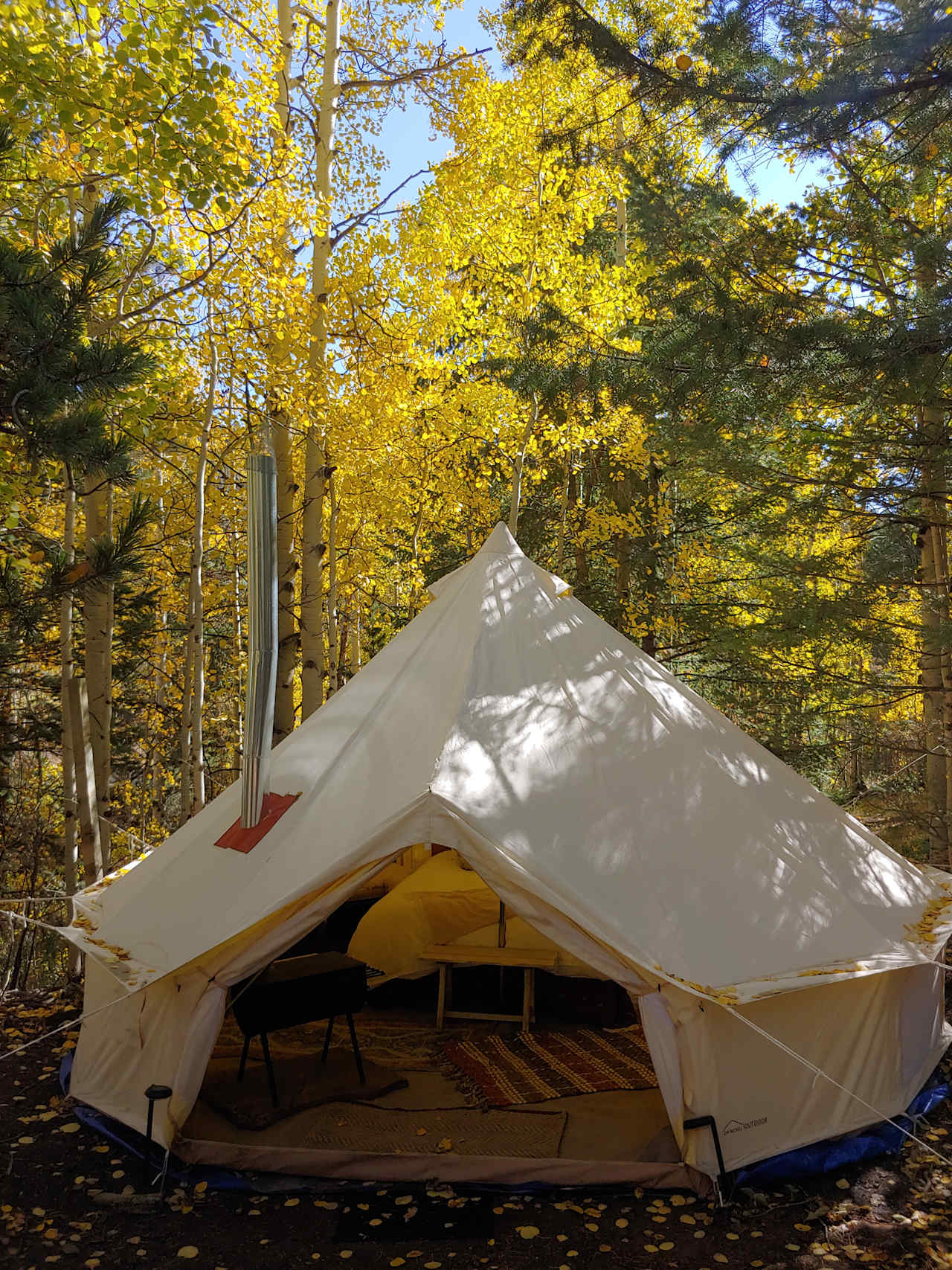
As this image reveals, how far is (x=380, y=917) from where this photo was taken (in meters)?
5.68

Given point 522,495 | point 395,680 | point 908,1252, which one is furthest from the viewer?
point 522,495

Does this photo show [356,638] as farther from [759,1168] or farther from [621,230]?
[759,1168]

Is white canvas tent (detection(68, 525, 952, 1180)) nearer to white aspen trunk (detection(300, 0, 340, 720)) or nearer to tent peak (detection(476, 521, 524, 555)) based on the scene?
tent peak (detection(476, 521, 524, 555))

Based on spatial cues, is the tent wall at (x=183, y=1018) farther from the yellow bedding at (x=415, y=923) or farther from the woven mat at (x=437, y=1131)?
the yellow bedding at (x=415, y=923)

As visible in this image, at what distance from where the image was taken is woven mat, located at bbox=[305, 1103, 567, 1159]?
383 cm

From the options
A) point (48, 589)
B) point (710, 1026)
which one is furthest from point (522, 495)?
point (710, 1026)

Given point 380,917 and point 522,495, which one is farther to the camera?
point 522,495

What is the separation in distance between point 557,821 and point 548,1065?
1.64 m

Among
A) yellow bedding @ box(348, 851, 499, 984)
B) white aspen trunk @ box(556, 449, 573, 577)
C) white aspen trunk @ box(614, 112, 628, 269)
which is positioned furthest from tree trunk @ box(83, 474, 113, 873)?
white aspen trunk @ box(614, 112, 628, 269)

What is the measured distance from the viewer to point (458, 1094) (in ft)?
14.5

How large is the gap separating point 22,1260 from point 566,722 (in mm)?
2871

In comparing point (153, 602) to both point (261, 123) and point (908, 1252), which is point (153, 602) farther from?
point (908, 1252)

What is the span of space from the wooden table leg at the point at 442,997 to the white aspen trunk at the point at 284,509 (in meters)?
2.65

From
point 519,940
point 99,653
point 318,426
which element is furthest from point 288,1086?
point 318,426
